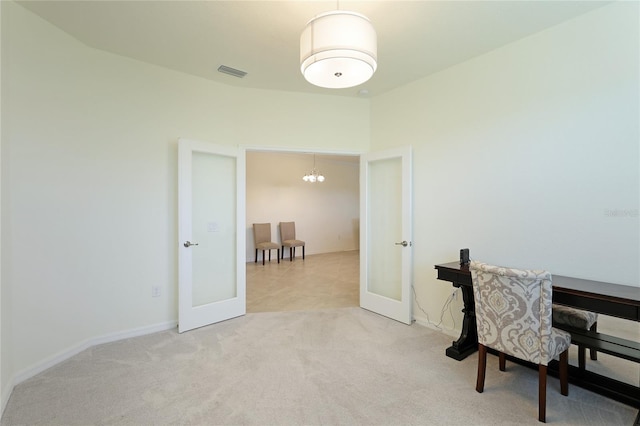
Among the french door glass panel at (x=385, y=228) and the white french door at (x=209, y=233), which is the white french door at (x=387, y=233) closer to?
the french door glass panel at (x=385, y=228)

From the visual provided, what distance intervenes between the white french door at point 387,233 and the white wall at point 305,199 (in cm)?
377

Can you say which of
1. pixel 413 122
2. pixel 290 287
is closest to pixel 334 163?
pixel 290 287

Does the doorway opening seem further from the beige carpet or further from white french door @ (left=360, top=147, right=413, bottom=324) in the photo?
the beige carpet

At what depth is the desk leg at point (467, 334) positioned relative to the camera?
2.71 meters

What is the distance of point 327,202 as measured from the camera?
29.0 feet

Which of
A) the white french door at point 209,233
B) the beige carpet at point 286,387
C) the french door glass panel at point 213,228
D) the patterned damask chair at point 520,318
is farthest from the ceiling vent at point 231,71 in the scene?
the patterned damask chair at point 520,318

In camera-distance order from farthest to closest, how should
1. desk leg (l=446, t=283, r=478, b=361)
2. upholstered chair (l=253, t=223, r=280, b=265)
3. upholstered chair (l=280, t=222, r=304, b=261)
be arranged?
Result: upholstered chair (l=280, t=222, r=304, b=261) → upholstered chair (l=253, t=223, r=280, b=265) → desk leg (l=446, t=283, r=478, b=361)

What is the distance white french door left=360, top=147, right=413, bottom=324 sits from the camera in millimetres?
3494

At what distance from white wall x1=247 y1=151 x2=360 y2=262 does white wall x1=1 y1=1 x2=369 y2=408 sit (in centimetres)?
331

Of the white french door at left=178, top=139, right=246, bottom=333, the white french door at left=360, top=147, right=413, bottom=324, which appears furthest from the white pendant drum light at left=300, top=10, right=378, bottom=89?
the white french door at left=178, top=139, right=246, bottom=333

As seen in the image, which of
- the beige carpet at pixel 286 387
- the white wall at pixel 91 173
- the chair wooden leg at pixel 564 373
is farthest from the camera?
the white wall at pixel 91 173

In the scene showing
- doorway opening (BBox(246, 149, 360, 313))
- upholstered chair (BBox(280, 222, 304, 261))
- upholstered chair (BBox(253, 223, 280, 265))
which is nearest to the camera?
doorway opening (BBox(246, 149, 360, 313))

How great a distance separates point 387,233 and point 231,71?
2.69 metres

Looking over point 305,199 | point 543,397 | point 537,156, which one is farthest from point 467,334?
point 305,199
